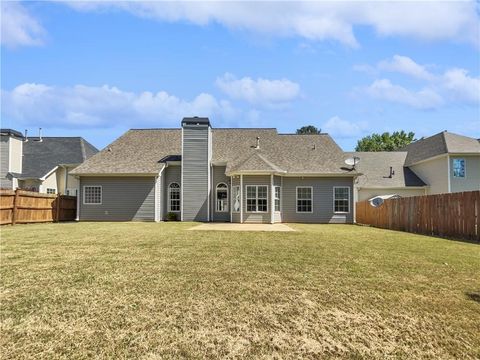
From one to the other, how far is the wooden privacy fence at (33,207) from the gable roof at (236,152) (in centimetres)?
240

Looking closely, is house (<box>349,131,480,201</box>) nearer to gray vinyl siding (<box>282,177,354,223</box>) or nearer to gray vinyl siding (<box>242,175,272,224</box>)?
gray vinyl siding (<box>282,177,354,223</box>)

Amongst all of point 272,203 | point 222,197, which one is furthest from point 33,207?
point 272,203

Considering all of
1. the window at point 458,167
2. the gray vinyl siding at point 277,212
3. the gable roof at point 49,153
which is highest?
the gable roof at point 49,153

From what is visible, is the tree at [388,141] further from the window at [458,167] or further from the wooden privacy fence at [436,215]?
the wooden privacy fence at [436,215]

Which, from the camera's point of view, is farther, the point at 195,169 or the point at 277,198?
the point at 195,169

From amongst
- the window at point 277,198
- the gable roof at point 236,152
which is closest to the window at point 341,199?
the gable roof at point 236,152

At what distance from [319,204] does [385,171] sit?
31.5 feet

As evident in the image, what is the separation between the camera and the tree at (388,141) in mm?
59719

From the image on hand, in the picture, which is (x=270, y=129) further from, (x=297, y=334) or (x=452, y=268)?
(x=297, y=334)

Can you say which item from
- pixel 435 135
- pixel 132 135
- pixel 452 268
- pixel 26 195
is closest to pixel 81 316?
pixel 452 268

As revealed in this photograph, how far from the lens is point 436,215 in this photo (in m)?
14.5

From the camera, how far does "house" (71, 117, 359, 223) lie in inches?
891

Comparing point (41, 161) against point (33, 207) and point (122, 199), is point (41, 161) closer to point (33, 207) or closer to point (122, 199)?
point (122, 199)

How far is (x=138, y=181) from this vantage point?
2295cm
